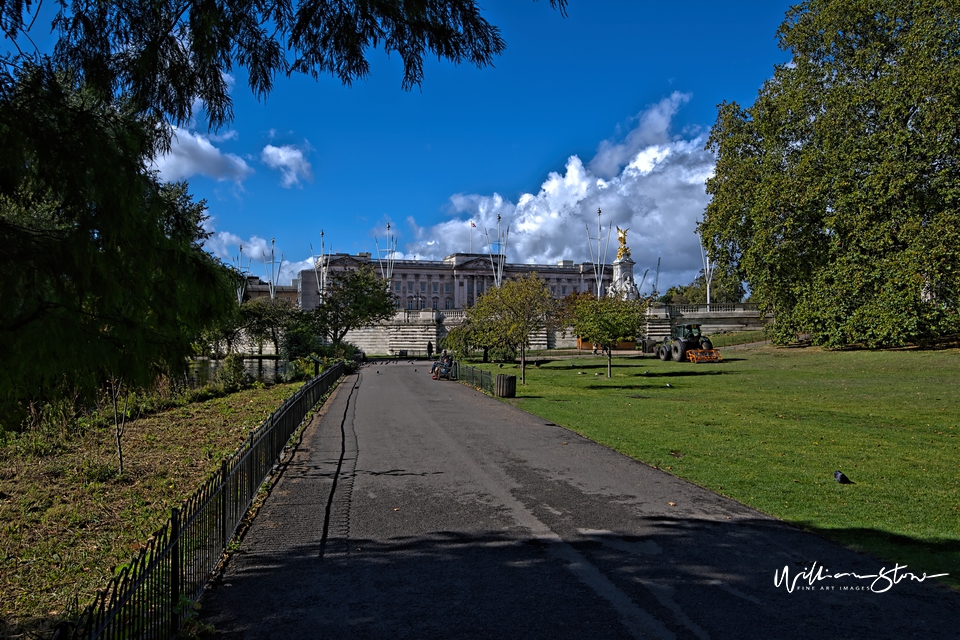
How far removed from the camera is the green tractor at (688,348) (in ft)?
140

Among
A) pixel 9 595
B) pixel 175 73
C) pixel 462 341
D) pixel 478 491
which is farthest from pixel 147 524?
pixel 462 341

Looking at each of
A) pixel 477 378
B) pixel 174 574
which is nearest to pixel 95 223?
pixel 174 574

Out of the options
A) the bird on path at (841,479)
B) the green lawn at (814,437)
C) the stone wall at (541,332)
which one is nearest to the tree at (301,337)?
the green lawn at (814,437)

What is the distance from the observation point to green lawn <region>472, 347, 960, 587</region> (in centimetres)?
807

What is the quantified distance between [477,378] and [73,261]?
2560 centimetres

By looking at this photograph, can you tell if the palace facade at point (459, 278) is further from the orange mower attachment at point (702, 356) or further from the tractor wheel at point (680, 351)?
the orange mower attachment at point (702, 356)

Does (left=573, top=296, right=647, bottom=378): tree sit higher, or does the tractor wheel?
(left=573, top=296, right=647, bottom=378): tree

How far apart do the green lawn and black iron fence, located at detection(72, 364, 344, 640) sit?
21.8 feet

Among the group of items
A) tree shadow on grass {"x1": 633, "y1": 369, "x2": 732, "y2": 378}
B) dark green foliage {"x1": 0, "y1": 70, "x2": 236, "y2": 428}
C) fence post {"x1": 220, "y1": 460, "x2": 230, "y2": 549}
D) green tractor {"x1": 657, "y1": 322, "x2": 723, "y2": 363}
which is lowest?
tree shadow on grass {"x1": 633, "y1": 369, "x2": 732, "y2": 378}

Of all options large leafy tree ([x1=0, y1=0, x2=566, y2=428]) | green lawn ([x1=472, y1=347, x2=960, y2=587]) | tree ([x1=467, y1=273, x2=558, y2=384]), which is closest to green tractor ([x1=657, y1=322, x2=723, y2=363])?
green lawn ([x1=472, y1=347, x2=960, y2=587])

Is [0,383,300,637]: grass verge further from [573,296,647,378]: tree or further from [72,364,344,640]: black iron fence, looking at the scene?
[573,296,647,378]: tree

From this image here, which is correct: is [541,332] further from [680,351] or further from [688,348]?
[680,351]

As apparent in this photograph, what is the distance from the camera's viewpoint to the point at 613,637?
5098 mm

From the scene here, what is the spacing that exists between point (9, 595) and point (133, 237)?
14.4 ft
